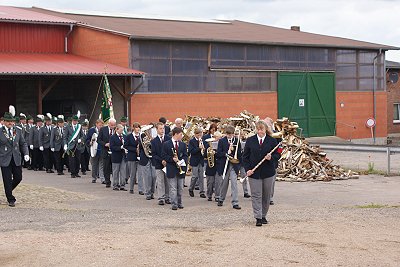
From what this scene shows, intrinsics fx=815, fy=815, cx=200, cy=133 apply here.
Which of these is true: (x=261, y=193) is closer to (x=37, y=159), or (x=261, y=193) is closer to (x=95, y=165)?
(x=95, y=165)

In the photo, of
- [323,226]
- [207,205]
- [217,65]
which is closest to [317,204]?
[207,205]

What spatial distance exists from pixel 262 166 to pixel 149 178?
196 inches

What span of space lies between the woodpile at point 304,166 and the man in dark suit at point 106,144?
5.08m

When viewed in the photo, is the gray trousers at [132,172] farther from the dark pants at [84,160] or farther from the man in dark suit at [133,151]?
the dark pants at [84,160]

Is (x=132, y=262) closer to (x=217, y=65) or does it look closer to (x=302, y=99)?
(x=217, y=65)

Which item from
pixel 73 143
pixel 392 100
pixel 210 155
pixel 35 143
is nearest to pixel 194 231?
pixel 210 155

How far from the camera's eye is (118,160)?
21391 mm

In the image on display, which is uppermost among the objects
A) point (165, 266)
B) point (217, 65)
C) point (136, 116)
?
point (217, 65)

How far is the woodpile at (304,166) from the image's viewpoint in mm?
24141

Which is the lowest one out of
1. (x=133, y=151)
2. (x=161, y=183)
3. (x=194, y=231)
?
(x=194, y=231)

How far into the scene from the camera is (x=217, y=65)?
128 ft

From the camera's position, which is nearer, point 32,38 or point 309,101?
point 32,38

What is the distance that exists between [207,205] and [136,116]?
18.4 metres

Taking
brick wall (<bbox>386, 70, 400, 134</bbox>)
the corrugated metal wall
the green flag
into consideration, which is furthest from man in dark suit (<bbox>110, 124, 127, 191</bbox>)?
brick wall (<bbox>386, 70, 400, 134</bbox>)
